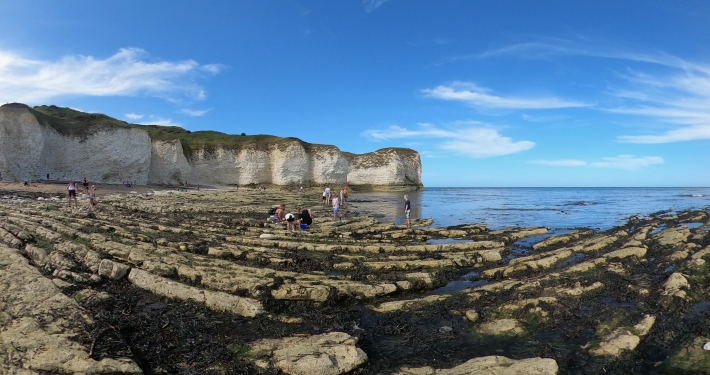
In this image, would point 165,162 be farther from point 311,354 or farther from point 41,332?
point 311,354

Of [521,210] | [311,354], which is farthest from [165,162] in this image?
[311,354]

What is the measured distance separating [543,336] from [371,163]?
2796 inches

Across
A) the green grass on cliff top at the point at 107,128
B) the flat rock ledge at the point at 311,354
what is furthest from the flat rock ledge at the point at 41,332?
the green grass on cliff top at the point at 107,128

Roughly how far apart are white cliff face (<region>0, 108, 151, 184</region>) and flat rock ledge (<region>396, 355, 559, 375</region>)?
165 ft

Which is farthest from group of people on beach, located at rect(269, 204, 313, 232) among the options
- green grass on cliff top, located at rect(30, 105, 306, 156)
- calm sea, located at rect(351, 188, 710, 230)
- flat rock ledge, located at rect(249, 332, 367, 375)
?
green grass on cliff top, located at rect(30, 105, 306, 156)

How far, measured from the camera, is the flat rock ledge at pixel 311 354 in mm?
4820

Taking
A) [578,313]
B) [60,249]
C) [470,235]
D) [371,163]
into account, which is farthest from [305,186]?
[578,313]

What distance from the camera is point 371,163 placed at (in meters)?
76.7

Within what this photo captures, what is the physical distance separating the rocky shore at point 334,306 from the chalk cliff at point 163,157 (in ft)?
120

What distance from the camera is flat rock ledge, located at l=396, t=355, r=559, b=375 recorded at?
15.5 feet

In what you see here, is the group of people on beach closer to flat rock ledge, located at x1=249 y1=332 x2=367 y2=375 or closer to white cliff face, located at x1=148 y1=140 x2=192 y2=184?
flat rock ledge, located at x1=249 y1=332 x2=367 y2=375

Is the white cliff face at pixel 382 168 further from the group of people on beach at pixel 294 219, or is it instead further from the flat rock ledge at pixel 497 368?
the flat rock ledge at pixel 497 368

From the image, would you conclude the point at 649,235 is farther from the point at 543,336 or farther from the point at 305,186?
the point at 305,186

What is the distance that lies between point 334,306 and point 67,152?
2010 inches
